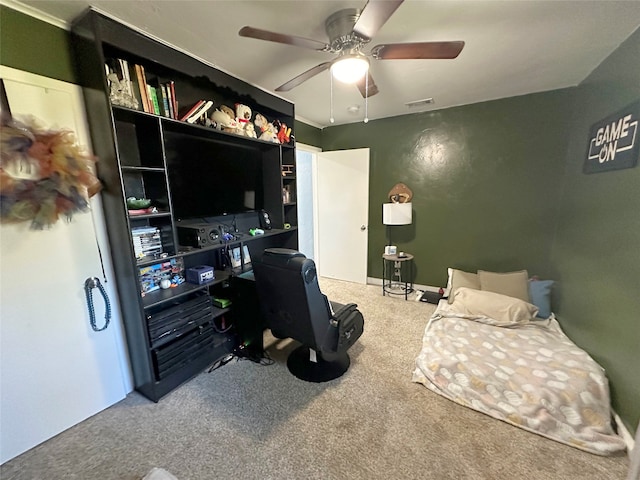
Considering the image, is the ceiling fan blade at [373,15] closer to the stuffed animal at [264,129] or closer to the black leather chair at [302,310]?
the black leather chair at [302,310]

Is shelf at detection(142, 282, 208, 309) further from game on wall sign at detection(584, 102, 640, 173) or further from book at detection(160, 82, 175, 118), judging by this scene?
game on wall sign at detection(584, 102, 640, 173)

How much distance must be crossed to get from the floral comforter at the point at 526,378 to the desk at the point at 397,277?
126 cm

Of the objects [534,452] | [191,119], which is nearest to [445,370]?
[534,452]

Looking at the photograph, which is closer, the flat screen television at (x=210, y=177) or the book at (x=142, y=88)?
the book at (x=142, y=88)

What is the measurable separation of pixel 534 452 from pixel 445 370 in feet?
1.89

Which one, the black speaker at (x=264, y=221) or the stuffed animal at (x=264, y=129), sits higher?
the stuffed animal at (x=264, y=129)

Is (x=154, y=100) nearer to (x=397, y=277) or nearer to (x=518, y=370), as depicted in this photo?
(x=518, y=370)

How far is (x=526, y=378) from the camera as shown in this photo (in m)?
1.70

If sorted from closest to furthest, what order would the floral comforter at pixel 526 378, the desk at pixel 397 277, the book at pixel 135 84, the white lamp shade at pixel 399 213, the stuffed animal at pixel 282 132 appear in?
the floral comforter at pixel 526 378
the book at pixel 135 84
the stuffed animal at pixel 282 132
the white lamp shade at pixel 399 213
the desk at pixel 397 277

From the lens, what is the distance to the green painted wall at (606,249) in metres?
1.53

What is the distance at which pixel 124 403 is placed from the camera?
5.85ft

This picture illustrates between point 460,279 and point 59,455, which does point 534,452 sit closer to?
point 460,279

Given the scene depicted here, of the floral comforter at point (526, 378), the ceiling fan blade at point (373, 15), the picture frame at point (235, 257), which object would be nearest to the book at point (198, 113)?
the picture frame at point (235, 257)

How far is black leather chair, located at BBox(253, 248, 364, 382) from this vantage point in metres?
1.55
